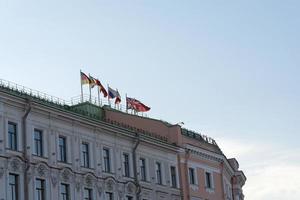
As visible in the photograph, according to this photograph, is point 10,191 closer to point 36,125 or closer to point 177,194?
point 36,125

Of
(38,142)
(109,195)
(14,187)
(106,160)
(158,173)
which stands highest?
(158,173)

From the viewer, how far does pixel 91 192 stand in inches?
1965

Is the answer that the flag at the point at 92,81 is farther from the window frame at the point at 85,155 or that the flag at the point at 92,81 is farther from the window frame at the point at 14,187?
the window frame at the point at 14,187

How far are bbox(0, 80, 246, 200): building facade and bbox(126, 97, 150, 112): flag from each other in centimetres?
151

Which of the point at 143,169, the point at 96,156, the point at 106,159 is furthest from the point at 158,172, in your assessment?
the point at 96,156

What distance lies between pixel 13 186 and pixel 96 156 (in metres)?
8.77

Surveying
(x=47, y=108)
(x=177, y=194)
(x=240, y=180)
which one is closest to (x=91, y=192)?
(x=47, y=108)

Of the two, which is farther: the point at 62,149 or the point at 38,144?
the point at 62,149

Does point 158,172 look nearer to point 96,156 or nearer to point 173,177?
point 173,177

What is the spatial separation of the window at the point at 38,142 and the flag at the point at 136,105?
16700mm

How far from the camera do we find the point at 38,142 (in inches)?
1839

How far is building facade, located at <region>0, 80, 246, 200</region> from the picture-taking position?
147ft

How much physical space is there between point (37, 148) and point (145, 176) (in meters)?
12.4

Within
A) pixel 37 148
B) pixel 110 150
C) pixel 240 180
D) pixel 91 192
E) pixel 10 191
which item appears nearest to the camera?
pixel 10 191
